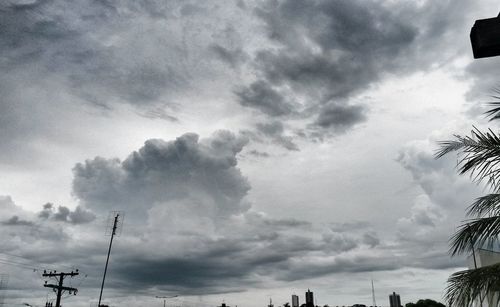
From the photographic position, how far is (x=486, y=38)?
3.28 metres

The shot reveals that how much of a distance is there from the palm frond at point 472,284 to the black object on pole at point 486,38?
445cm

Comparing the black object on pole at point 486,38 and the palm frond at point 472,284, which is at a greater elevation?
the black object on pole at point 486,38

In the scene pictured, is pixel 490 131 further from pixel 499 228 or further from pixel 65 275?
pixel 65 275

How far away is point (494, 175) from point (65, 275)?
176 ft

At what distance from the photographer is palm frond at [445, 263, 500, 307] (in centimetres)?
654

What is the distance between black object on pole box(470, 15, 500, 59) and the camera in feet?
10.7

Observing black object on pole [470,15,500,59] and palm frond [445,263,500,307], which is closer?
black object on pole [470,15,500,59]

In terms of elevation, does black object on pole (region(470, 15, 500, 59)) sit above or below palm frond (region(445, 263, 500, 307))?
above

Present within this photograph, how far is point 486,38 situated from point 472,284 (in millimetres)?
4656

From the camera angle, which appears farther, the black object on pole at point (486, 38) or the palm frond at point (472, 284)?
the palm frond at point (472, 284)

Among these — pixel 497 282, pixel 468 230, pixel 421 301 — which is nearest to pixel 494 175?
pixel 468 230

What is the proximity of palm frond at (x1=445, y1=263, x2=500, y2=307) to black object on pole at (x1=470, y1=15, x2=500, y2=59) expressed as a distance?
14.6 feet

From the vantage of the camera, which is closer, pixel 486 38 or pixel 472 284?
pixel 486 38

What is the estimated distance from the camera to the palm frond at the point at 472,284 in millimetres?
6535
